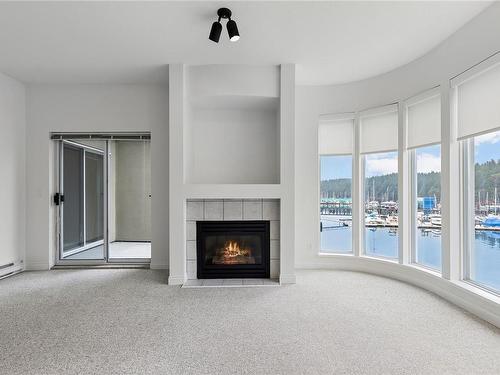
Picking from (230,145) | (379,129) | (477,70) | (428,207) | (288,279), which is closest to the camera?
(477,70)

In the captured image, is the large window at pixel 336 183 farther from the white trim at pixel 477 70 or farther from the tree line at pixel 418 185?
the white trim at pixel 477 70

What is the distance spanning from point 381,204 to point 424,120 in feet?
4.12

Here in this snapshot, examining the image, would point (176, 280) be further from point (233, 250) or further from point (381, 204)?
point (381, 204)

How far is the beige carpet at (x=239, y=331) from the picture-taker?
194cm

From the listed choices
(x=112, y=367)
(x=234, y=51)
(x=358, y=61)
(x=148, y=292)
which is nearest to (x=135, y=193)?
(x=148, y=292)

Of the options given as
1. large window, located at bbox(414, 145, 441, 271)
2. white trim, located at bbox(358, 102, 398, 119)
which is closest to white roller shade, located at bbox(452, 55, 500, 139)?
large window, located at bbox(414, 145, 441, 271)

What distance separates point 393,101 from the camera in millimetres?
3859

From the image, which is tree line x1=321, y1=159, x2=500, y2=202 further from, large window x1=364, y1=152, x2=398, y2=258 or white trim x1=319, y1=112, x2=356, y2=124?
white trim x1=319, y1=112, x2=356, y2=124

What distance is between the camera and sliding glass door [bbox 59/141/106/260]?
181 inches

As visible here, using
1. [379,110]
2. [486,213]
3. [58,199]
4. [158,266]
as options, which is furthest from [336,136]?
[58,199]

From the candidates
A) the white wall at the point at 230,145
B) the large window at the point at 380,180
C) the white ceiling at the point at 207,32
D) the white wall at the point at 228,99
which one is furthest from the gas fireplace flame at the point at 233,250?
the white ceiling at the point at 207,32

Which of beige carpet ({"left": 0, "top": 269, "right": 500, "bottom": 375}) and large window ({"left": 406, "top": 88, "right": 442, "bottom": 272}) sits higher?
large window ({"left": 406, "top": 88, "right": 442, "bottom": 272})

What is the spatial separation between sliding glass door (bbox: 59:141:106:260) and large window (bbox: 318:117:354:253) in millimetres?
3448

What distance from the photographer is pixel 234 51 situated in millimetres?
3346
